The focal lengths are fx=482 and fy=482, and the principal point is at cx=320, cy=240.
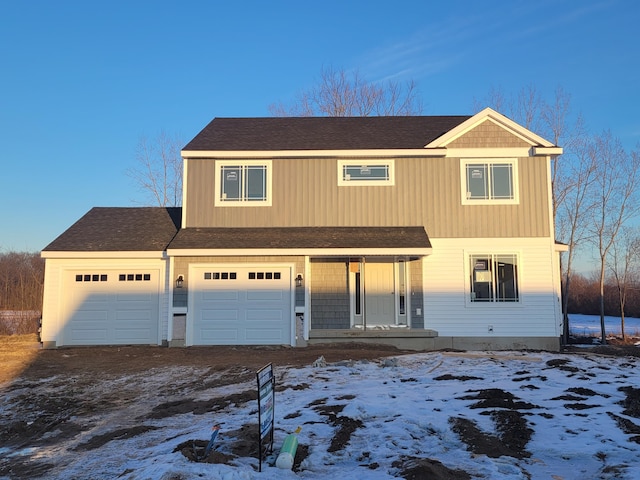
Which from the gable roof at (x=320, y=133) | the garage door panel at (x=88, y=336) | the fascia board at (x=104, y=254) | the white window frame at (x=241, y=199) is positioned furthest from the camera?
the gable roof at (x=320, y=133)

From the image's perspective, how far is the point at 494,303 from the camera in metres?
13.5

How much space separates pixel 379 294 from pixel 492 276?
3216mm

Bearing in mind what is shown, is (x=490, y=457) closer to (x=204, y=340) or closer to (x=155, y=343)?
(x=204, y=340)

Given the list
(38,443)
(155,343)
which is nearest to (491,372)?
(38,443)

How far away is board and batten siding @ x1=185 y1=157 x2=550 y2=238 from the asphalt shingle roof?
0.26 meters

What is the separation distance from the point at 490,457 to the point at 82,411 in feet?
19.6

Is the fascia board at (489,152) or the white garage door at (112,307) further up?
the fascia board at (489,152)

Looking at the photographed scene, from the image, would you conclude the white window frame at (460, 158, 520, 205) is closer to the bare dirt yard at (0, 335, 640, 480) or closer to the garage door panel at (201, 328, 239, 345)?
the bare dirt yard at (0, 335, 640, 480)

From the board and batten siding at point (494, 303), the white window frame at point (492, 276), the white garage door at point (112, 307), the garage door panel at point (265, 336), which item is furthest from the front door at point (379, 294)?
the white garage door at point (112, 307)

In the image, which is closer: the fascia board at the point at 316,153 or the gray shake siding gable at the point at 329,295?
the gray shake siding gable at the point at 329,295

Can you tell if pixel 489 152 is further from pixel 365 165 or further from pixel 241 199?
pixel 241 199

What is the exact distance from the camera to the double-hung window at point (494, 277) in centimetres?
1351

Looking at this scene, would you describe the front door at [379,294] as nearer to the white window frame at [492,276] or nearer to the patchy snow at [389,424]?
the white window frame at [492,276]

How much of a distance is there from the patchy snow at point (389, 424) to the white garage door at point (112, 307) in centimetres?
468
